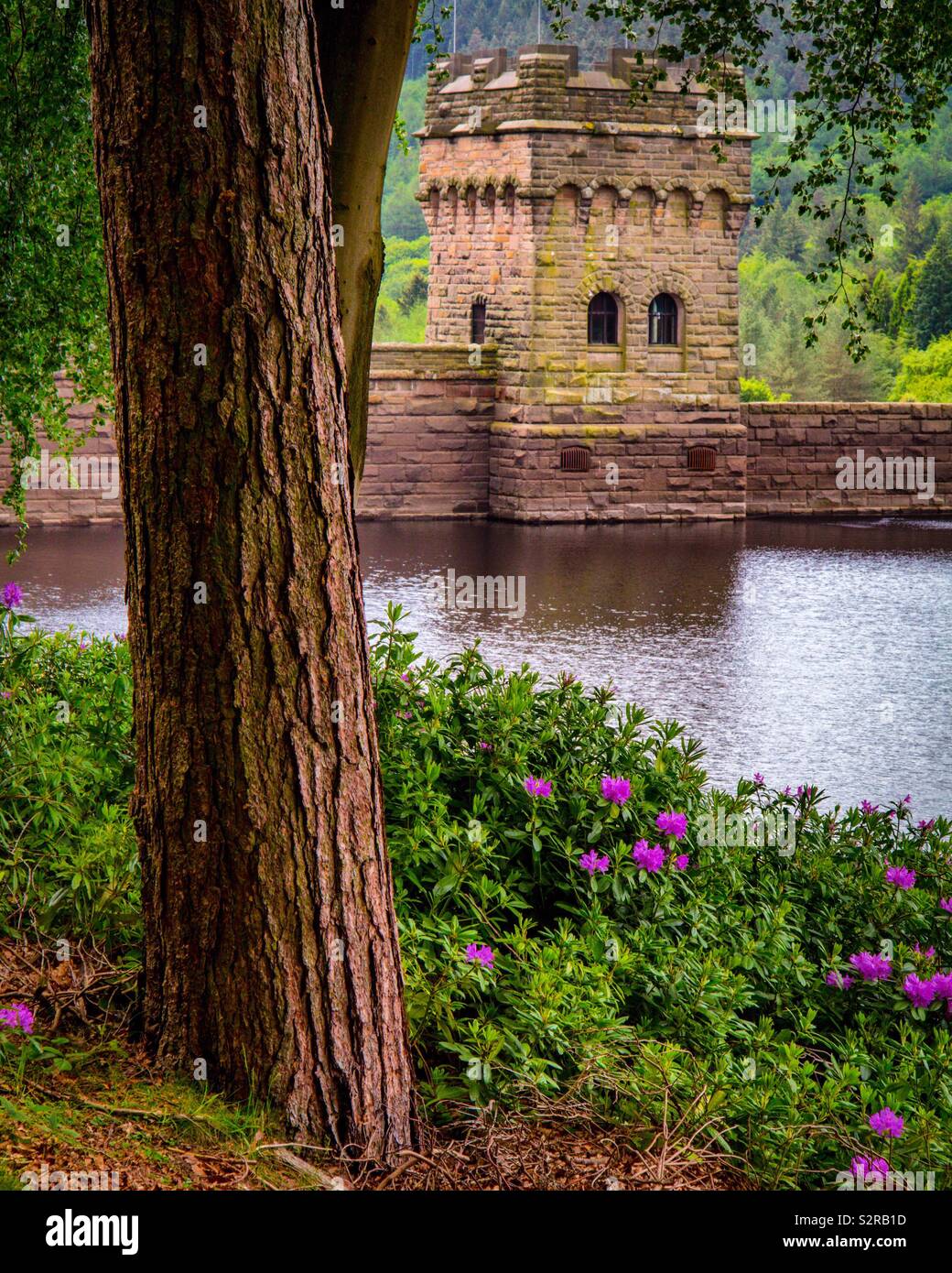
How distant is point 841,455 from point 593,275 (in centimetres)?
546

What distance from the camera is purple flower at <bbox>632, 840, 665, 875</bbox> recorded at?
15.1ft

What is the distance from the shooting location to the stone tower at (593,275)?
24109 millimetres

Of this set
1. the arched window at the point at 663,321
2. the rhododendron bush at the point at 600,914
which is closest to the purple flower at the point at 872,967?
the rhododendron bush at the point at 600,914

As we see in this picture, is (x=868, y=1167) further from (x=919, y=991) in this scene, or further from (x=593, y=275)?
(x=593, y=275)

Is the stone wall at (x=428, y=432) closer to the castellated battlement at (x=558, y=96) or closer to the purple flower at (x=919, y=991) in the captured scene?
the castellated battlement at (x=558, y=96)

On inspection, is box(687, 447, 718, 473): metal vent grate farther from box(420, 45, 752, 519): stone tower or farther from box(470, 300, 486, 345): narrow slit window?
box(470, 300, 486, 345): narrow slit window

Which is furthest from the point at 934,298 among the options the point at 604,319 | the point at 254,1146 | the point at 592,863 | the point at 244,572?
the point at 254,1146

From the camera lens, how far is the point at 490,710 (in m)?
5.43

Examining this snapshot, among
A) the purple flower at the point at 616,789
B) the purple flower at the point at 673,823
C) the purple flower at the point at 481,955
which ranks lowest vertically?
the purple flower at the point at 481,955

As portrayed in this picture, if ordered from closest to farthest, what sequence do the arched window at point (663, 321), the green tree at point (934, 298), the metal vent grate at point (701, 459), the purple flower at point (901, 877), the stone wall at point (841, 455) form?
the purple flower at point (901, 877) < the arched window at point (663, 321) < the metal vent grate at point (701, 459) < the stone wall at point (841, 455) < the green tree at point (934, 298)

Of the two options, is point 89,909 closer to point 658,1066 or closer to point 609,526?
point 658,1066

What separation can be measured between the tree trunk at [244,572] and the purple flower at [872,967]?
1872 mm
